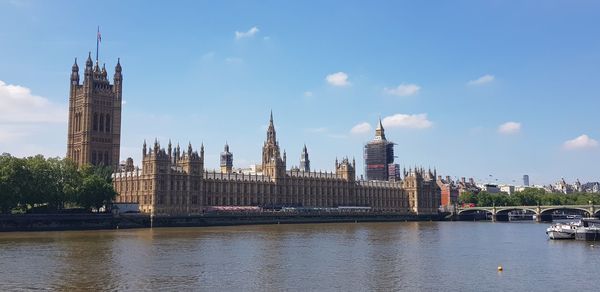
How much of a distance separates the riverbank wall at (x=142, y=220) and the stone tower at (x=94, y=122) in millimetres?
57713

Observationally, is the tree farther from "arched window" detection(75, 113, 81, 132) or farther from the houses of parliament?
"arched window" detection(75, 113, 81, 132)

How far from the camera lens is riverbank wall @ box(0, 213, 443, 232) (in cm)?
10719

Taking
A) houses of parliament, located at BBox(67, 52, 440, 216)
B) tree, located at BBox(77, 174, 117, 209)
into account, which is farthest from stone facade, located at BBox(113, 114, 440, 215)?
tree, located at BBox(77, 174, 117, 209)

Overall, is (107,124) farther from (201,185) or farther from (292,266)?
(292,266)

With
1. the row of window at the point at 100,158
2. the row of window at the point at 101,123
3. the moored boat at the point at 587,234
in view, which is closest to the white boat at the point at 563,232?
the moored boat at the point at 587,234

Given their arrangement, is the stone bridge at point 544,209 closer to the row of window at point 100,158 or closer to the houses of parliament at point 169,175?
the houses of parliament at point 169,175

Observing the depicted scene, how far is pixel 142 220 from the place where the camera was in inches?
5113

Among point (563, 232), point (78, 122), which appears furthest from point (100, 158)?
point (563, 232)

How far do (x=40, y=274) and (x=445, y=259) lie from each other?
124 feet

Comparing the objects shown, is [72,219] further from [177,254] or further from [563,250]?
[563,250]

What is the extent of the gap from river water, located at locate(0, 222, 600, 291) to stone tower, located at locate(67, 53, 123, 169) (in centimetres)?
11024

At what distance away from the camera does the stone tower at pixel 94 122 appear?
19038cm

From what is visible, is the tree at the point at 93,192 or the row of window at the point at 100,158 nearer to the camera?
the tree at the point at 93,192

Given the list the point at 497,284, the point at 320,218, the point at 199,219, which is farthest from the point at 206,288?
the point at 320,218
